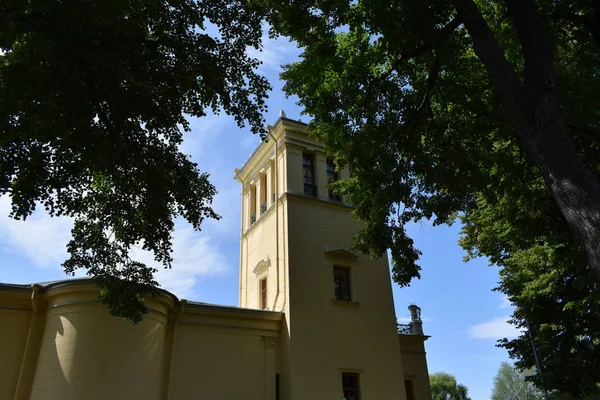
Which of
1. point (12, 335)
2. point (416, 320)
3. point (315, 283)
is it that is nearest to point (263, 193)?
point (315, 283)

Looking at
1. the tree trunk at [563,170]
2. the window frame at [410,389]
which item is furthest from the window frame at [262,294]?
the tree trunk at [563,170]

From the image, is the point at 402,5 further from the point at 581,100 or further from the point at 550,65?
the point at 581,100

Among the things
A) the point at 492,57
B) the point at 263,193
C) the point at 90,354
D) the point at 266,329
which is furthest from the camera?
the point at 263,193

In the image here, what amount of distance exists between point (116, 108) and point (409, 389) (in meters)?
15.2

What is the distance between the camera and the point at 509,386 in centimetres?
5984

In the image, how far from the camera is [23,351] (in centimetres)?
1268

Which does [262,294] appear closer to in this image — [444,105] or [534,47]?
[444,105]

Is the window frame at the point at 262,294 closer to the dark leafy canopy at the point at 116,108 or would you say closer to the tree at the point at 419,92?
the tree at the point at 419,92

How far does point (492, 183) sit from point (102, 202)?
10.1 metres

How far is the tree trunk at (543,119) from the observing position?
6.12 meters

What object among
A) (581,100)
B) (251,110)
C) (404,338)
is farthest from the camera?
(404,338)

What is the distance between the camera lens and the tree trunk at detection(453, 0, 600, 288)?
6.12 meters

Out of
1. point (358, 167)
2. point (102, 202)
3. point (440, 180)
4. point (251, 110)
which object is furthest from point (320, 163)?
point (102, 202)

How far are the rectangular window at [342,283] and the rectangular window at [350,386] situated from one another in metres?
2.67
